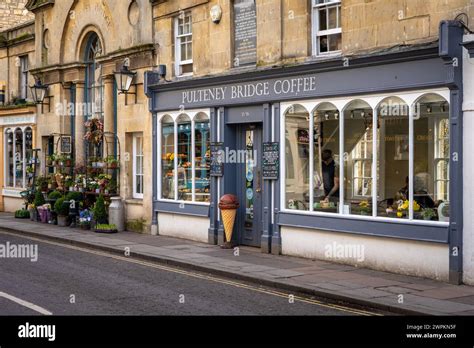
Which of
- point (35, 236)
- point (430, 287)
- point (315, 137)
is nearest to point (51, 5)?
point (35, 236)

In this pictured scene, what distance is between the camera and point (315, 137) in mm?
15180

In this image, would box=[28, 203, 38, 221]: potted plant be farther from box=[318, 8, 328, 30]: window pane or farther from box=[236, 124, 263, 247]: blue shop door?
box=[318, 8, 328, 30]: window pane

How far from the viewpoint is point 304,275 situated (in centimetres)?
1306

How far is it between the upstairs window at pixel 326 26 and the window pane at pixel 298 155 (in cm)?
134

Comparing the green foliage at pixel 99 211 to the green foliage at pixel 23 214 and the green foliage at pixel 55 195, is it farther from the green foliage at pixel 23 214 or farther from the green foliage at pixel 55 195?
the green foliage at pixel 23 214

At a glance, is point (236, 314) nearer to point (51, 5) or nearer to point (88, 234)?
point (88, 234)

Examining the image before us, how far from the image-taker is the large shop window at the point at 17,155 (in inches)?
1065

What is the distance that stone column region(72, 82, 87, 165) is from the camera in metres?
23.8

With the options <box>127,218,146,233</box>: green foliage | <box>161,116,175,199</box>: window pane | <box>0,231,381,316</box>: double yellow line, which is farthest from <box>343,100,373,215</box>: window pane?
<box>127,218,146,233</box>: green foliage

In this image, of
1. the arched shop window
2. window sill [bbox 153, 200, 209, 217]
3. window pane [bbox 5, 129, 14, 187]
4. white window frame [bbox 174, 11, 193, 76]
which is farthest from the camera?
window pane [bbox 5, 129, 14, 187]

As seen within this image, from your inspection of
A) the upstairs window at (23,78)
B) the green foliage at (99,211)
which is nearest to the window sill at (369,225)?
the green foliage at (99,211)

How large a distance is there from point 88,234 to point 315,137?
7.92 metres

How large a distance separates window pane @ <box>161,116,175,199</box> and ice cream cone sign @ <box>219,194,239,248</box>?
287 centimetres

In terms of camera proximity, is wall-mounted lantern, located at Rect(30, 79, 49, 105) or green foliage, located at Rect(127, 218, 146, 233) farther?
wall-mounted lantern, located at Rect(30, 79, 49, 105)
